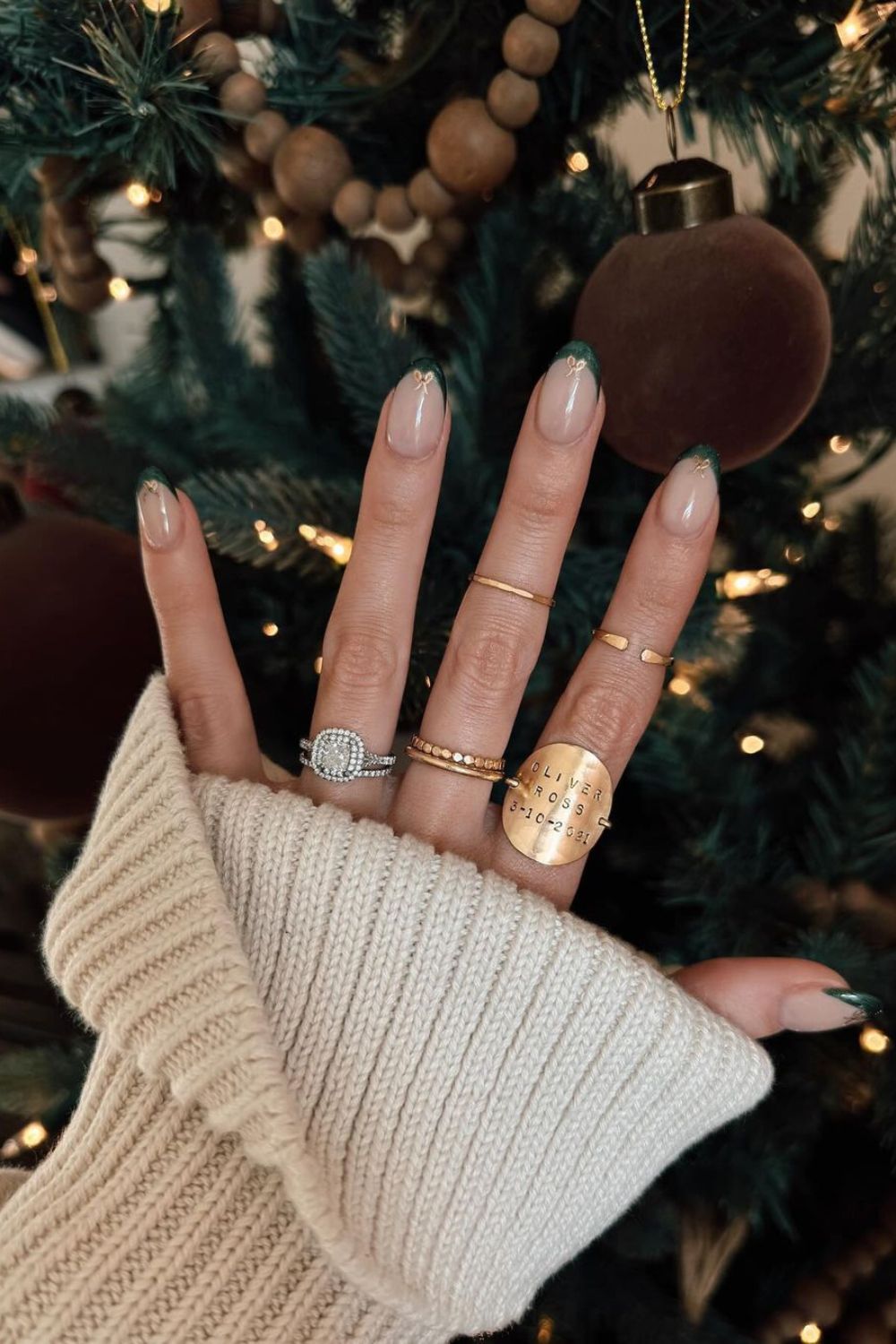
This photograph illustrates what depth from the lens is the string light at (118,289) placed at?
0.62 m

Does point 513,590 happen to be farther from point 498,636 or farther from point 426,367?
point 426,367

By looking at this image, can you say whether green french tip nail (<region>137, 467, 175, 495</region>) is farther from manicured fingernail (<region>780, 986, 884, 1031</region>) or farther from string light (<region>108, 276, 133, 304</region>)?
manicured fingernail (<region>780, 986, 884, 1031</region>)

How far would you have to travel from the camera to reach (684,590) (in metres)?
0.52

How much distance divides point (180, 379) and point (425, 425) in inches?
8.5

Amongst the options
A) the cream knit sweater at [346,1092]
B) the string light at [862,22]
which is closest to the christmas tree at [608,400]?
the string light at [862,22]

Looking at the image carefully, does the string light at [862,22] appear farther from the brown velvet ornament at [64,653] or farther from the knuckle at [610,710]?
the brown velvet ornament at [64,653]

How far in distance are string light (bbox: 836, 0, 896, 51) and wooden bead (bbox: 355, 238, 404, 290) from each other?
0.29 m

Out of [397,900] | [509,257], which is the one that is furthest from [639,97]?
[397,900]

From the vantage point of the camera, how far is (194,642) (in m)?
0.55

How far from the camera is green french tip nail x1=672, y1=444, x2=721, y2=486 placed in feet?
1.53

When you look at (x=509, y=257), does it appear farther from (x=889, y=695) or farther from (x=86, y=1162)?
(x=86, y=1162)

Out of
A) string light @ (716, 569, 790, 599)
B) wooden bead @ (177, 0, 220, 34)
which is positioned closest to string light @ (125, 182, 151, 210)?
wooden bead @ (177, 0, 220, 34)

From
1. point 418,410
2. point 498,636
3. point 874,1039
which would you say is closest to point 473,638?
point 498,636

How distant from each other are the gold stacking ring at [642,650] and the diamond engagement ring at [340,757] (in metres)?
0.16
